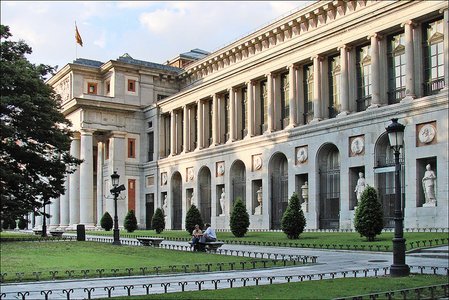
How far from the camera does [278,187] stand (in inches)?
2090

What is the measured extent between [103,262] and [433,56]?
27.2 meters

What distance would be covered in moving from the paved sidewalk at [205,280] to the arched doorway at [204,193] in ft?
126

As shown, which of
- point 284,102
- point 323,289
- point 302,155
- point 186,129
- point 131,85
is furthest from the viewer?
point 131,85

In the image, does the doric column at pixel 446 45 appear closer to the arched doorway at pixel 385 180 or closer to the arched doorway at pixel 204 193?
the arched doorway at pixel 385 180

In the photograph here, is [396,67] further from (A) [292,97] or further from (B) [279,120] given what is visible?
(B) [279,120]

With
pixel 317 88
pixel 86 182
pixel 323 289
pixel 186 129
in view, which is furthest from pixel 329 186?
pixel 86 182

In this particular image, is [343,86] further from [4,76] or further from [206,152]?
[4,76]

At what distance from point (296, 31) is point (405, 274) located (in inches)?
1549

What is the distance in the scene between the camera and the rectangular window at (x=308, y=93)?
51219mm

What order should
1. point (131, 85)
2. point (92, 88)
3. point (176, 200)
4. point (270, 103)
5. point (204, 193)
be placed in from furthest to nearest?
point (92, 88) → point (131, 85) → point (176, 200) → point (204, 193) → point (270, 103)

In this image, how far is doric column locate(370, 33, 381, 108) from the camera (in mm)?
43406

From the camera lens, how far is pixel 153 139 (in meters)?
74.1

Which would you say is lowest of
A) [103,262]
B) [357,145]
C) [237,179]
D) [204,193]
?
[103,262]

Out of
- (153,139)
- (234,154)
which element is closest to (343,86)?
(234,154)
